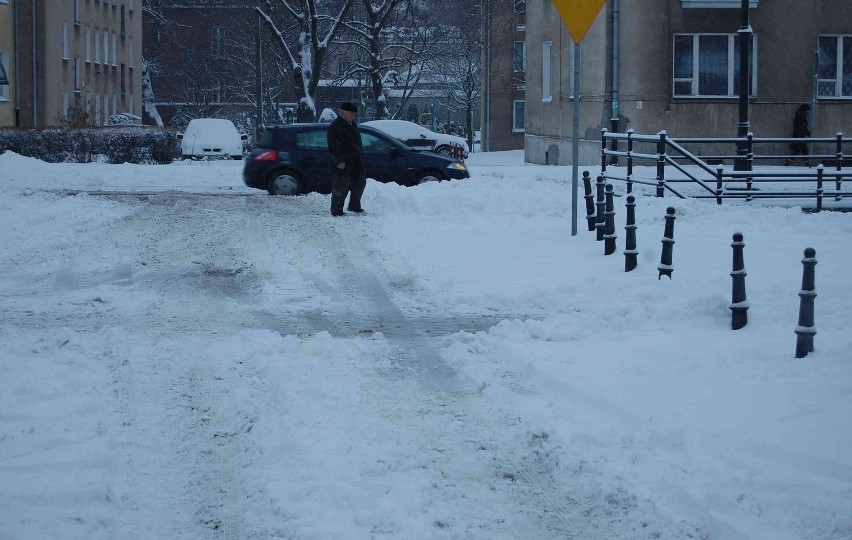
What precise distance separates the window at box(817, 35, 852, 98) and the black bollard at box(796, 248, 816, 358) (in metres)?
26.7

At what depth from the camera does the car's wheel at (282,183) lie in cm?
2291

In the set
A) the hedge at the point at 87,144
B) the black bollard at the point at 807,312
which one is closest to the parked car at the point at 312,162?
the hedge at the point at 87,144

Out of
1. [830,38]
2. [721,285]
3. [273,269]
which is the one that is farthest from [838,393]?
[830,38]

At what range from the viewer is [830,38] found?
3366cm

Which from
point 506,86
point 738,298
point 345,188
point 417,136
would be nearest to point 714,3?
point 417,136

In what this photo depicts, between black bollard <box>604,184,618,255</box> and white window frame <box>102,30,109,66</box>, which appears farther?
white window frame <box>102,30,109,66</box>

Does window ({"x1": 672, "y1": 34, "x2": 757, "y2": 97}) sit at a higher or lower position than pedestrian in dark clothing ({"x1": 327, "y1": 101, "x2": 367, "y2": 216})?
higher

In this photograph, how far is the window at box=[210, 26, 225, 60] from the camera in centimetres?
8076

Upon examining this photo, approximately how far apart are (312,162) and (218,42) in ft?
202

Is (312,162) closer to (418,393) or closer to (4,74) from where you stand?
(418,393)

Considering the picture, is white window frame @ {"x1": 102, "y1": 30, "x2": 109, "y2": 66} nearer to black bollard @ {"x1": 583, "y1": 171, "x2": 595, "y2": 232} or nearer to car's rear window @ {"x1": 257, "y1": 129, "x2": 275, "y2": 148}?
car's rear window @ {"x1": 257, "y1": 129, "x2": 275, "y2": 148}

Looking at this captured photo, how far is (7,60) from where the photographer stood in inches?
1848

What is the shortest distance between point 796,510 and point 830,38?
30469 mm

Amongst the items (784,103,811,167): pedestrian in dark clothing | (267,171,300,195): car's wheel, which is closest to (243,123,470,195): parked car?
(267,171,300,195): car's wheel
